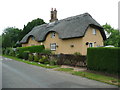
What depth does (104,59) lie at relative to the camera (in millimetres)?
10133

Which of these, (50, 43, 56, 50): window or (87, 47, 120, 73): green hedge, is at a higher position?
(50, 43, 56, 50): window

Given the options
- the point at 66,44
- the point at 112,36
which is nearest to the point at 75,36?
the point at 66,44

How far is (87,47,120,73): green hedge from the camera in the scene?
30.9 ft

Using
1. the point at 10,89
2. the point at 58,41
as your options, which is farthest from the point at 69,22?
the point at 10,89

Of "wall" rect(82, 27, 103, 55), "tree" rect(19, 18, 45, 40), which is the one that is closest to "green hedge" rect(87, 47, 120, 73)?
"wall" rect(82, 27, 103, 55)

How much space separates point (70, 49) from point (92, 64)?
10.3 metres

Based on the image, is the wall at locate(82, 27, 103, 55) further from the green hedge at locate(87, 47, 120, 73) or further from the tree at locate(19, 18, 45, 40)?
the tree at locate(19, 18, 45, 40)

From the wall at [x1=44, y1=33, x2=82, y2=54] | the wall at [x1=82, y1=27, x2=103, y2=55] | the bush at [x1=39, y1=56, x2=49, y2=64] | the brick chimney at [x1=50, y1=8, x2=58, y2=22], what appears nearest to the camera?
the bush at [x1=39, y1=56, x2=49, y2=64]

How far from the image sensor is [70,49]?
69.8 feet

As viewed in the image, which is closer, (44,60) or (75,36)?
(44,60)

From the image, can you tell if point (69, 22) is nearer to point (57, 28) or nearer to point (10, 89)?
point (57, 28)

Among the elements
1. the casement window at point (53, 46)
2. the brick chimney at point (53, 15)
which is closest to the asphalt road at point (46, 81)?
the casement window at point (53, 46)

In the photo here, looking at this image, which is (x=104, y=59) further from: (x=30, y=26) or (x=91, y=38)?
(x=30, y=26)

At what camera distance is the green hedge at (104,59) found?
9.41 meters
